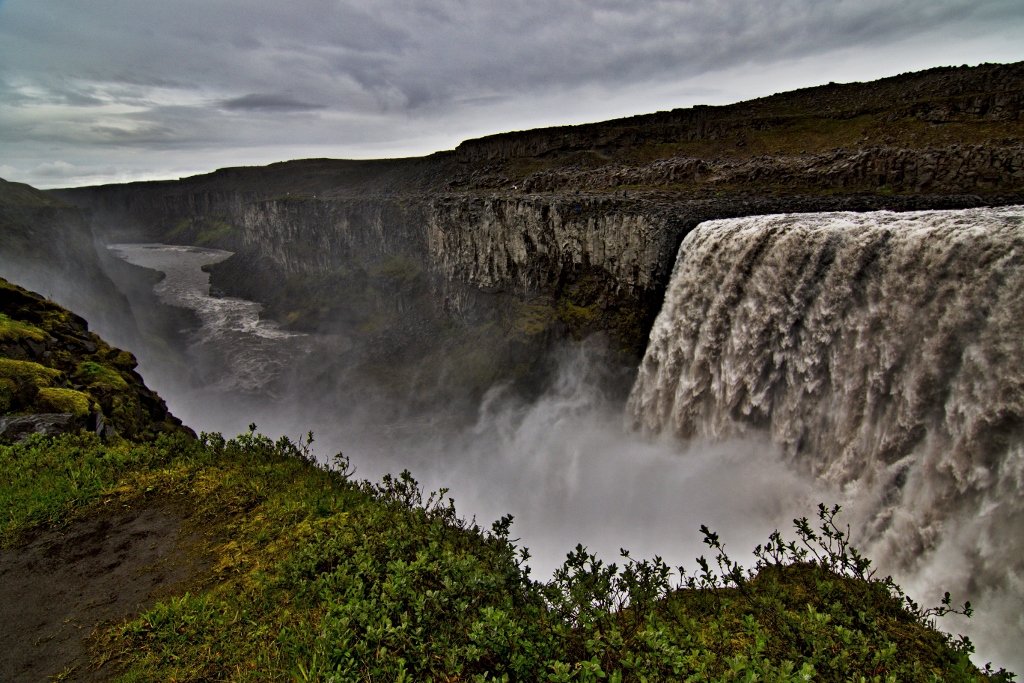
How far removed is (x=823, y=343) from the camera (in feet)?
54.8

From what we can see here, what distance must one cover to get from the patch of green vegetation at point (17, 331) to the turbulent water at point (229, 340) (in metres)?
29.9

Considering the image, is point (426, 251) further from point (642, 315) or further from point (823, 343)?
point (823, 343)

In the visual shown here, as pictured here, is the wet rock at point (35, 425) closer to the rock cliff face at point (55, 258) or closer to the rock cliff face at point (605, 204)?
the rock cliff face at point (605, 204)

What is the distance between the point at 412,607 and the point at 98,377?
13.5 meters

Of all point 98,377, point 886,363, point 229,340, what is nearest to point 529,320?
point 886,363

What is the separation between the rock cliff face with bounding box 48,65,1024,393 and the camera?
28484 mm

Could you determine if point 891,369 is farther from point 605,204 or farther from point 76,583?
point 605,204

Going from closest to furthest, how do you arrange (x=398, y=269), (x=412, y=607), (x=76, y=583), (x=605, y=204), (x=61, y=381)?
1. (x=412, y=607)
2. (x=76, y=583)
3. (x=61, y=381)
4. (x=605, y=204)
5. (x=398, y=269)

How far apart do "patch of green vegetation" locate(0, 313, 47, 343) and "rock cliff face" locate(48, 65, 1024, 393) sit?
1030 inches

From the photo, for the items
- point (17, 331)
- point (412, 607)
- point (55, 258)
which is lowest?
point (412, 607)

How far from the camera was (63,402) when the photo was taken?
11.7 m

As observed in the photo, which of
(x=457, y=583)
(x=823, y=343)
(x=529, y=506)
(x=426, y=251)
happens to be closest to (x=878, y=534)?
(x=823, y=343)

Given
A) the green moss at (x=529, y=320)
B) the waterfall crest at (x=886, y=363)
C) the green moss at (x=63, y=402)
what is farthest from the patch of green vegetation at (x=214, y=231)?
the waterfall crest at (x=886, y=363)

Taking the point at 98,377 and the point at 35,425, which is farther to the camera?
the point at 98,377
